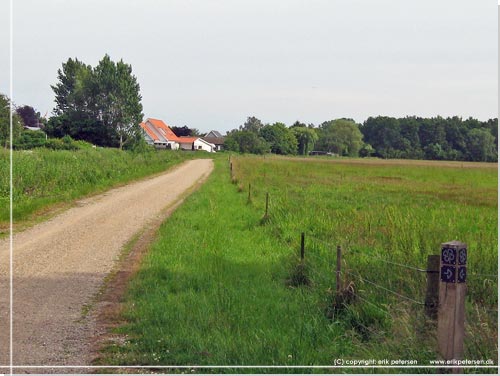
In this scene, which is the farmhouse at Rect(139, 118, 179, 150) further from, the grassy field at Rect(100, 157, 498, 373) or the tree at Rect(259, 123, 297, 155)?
the grassy field at Rect(100, 157, 498, 373)

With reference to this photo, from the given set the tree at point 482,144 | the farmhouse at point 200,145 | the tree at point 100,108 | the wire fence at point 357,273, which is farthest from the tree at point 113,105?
the farmhouse at point 200,145

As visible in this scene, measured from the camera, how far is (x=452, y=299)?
407 centimetres

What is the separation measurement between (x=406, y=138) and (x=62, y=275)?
8.58 meters

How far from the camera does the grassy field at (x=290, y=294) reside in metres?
5.06

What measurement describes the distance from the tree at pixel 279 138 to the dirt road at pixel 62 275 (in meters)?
5.73

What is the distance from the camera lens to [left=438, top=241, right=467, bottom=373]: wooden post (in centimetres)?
397

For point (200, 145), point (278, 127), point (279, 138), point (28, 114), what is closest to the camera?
point (278, 127)

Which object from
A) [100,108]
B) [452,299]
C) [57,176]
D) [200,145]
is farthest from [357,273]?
[200,145]

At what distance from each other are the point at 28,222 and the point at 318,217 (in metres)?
6.84

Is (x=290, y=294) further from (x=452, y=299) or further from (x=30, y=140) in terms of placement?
(x=30, y=140)

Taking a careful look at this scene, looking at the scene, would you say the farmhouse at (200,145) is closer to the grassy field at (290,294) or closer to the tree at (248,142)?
the tree at (248,142)

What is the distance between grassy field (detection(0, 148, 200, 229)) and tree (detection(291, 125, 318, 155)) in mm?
7502

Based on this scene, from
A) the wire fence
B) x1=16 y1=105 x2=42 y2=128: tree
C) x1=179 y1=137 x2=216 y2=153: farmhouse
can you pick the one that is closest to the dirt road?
the wire fence

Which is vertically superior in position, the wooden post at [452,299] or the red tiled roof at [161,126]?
the red tiled roof at [161,126]
